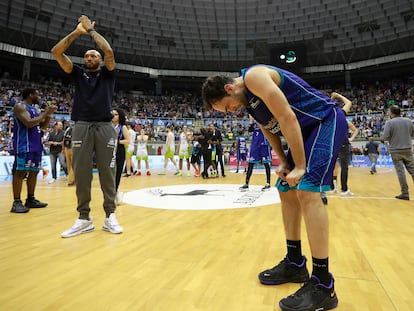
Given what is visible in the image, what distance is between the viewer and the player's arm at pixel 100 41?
252 centimetres

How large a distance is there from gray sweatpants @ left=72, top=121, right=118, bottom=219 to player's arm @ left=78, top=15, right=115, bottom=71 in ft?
1.97

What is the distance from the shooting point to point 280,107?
133 centimetres

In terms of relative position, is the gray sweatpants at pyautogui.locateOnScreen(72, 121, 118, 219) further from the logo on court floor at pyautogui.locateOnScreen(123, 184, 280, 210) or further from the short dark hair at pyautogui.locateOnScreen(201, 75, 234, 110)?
the short dark hair at pyautogui.locateOnScreen(201, 75, 234, 110)

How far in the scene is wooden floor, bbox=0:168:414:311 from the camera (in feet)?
4.66

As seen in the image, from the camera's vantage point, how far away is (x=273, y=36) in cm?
2528

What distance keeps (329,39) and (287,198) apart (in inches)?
1091

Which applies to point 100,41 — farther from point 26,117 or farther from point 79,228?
point 26,117

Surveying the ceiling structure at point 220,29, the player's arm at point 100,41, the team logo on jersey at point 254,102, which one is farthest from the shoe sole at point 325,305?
the ceiling structure at point 220,29

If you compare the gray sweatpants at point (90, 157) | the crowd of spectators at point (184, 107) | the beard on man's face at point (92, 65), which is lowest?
the gray sweatpants at point (90, 157)

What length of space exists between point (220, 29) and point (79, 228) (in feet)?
84.6

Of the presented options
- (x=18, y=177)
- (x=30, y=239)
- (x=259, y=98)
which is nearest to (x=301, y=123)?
(x=259, y=98)

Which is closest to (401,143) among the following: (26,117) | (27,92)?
(26,117)

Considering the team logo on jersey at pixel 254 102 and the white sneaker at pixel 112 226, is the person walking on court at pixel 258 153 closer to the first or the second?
the white sneaker at pixel 112 226

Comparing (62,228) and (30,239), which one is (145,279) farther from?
(62,228)
